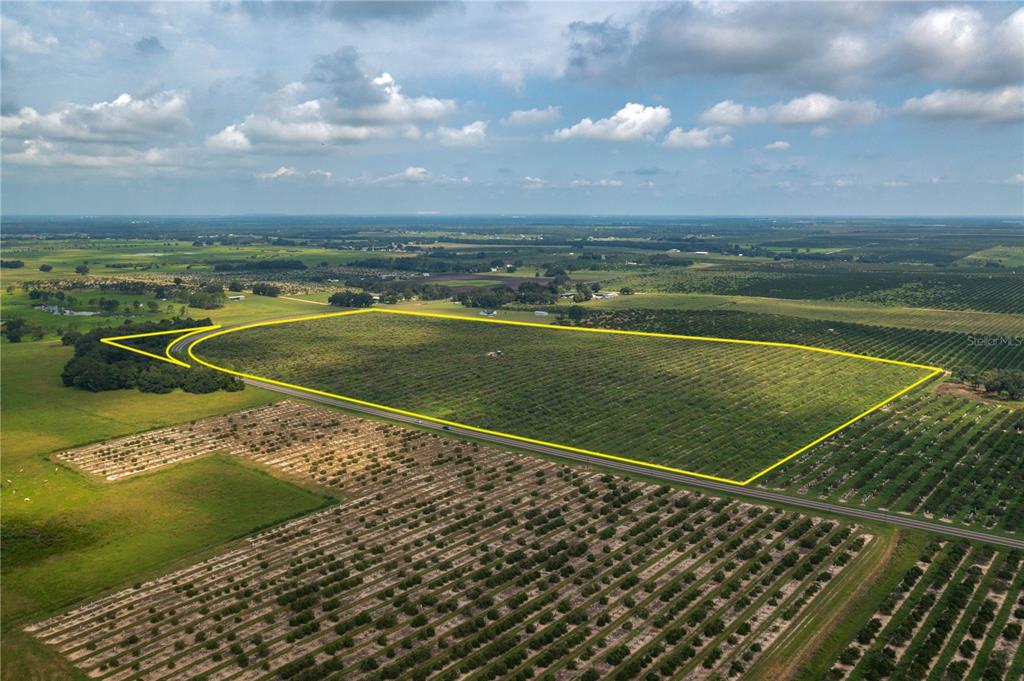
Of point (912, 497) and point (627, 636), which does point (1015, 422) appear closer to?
point (912, 497)

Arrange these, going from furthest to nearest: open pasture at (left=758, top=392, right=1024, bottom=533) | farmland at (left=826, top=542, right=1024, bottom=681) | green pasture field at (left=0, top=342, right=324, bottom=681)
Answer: open pasture at (left=758, top=392, right=1024, bottom=533) → green pasture field at (left=0, top=342, right=324, bottom=681) → farmland at (left=826, top=542, right=1024, bottom=681)

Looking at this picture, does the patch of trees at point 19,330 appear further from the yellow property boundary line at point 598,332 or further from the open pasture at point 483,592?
the open pasture at point 483,592

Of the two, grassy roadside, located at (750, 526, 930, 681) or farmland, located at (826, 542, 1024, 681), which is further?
grassy roadside, located at (750, 526, 930, 681)

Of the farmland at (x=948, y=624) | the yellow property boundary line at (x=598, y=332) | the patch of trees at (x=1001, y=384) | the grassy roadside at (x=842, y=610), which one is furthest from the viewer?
the patch of trees at (x=1001, y=384)

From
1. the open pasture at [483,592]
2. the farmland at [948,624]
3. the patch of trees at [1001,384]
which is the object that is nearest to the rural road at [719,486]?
the open pasture at [483,592]

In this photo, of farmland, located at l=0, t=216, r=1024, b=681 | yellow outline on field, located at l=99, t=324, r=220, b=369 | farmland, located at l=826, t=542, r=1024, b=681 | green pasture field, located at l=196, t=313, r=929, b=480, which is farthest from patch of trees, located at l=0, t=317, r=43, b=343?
farmland, located at l=826, t=542, r=1024, b=681

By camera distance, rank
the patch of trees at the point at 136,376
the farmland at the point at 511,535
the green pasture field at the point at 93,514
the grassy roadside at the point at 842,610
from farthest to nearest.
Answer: the patch of trees at the point at 136,376
the green pasture field at the point at 93,514
the farmland at the point at 511,535
the grassy roadside at the point at 842,610

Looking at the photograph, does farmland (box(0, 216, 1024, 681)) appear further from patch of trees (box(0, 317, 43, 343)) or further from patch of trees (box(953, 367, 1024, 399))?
patch of trees (box(0, 317, 43, 343))

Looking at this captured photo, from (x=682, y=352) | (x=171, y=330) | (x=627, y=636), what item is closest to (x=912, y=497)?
(x=627, y=636)
